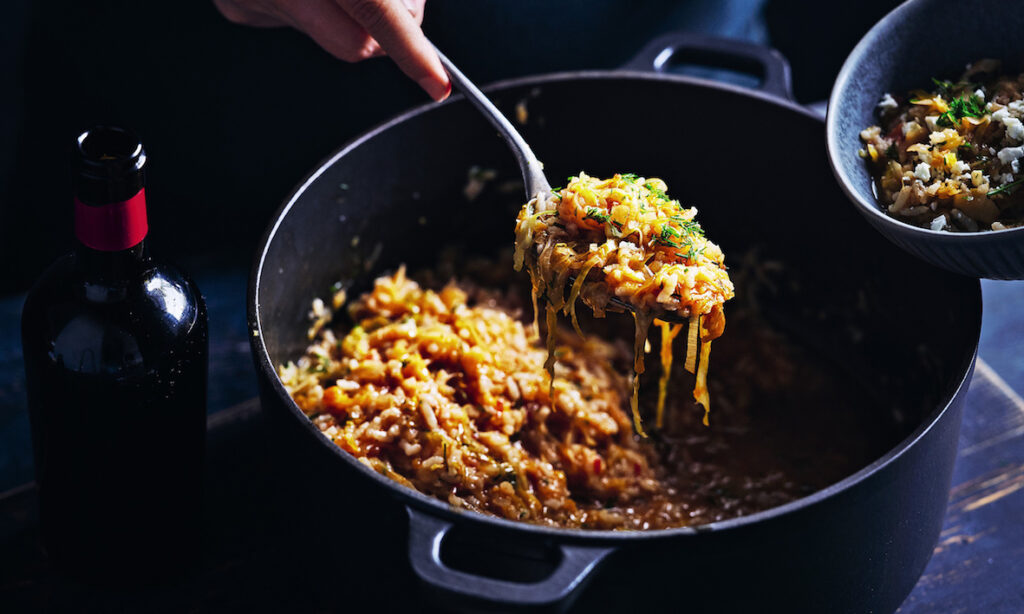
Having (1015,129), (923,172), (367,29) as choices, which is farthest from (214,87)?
(1015,129)

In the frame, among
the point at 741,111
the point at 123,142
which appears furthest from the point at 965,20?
the point at 123,142

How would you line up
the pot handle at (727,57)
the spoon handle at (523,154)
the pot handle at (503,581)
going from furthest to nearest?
the pot handle at (727,57), the spoon handle at (523,154), the pot handle at (503,581)

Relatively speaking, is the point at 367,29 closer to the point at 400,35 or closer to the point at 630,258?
the point at 400,35

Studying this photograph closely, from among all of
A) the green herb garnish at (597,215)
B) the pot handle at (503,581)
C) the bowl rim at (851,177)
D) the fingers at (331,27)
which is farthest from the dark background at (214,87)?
the pot handle at (503,581)

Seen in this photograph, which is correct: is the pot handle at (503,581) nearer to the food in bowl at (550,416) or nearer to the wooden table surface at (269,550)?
the wooden table surface at (269,550)

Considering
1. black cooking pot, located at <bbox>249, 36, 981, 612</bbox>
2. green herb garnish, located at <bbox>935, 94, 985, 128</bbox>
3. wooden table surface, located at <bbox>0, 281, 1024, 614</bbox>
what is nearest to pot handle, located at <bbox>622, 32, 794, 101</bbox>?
black cooking pot, located at <bbox>249, 36, 981, 612</bbox>

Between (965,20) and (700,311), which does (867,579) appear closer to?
(700,311)
